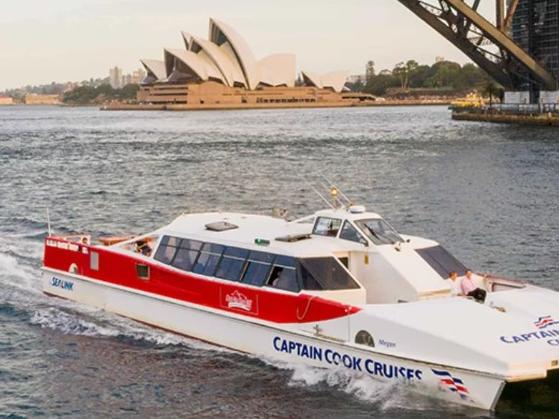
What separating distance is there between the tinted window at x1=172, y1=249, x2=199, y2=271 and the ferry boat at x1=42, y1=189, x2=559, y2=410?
24 millimetres

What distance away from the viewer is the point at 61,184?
153 ft

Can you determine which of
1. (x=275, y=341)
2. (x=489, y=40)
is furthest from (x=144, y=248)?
(x=489, y=40)

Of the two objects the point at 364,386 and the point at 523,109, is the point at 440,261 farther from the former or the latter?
the point at 523,109

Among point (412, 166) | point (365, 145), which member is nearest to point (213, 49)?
point (365, 145)

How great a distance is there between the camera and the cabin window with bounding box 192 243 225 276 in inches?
640

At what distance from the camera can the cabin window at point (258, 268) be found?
50.4ft

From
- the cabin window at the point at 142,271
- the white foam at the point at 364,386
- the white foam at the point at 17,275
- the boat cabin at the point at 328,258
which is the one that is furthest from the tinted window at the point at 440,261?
the white foam at the point at 17,275

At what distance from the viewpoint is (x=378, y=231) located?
51.7ft

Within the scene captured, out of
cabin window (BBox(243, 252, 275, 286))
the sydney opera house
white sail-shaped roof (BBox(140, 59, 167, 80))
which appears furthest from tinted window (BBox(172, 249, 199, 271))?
white sail-shaped roof (BBox(140, 59, 167, 80))

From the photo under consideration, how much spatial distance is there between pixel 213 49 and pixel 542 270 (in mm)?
147946

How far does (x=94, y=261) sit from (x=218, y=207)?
18.2m

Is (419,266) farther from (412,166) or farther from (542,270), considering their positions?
(412,166)

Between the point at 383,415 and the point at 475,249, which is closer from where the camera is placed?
the point at 383,415

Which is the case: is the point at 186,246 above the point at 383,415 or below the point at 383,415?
above
